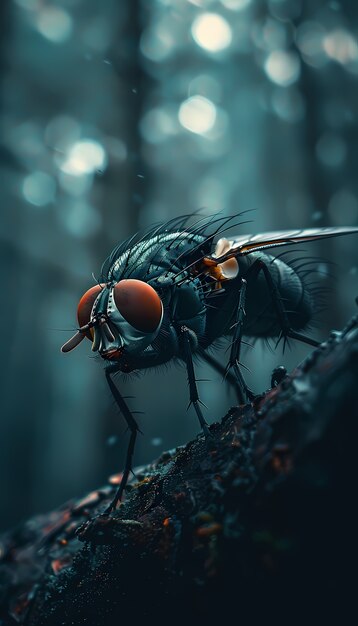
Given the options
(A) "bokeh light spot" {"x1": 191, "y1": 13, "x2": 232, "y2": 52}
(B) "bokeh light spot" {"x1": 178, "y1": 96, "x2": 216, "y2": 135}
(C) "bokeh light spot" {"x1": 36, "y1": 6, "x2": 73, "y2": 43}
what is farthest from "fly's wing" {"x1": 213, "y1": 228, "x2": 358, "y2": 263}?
(A) "bokeh light spot" {"x1": 191, "y1": 13, "x2": 232, "y2": 52}

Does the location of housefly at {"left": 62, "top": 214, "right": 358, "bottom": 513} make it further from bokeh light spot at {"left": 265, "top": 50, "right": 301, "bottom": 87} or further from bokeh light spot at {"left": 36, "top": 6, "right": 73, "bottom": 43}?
bokeh light spot at {"left": 36, "top": 6, "right": 73, "bottom": 43}

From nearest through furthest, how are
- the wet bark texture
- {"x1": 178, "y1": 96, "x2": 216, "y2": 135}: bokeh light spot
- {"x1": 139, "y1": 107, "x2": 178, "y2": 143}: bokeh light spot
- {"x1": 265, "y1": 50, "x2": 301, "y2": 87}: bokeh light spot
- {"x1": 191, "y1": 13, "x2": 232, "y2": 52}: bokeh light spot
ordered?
1. the wet bark texture
2. {"x1": 139, "y1": 107, "x2": 178, "y2": 143}: bokeh light spot
3. {"x1": 178, "y1": 96, "x2": 216, "y2": 135}: bokeh light spot
4. {"x1": 265, "y1": 50, "x2": 301, "y2": 87}: bokeh light spot
5. {"x1": 191, "y1": 13, "x2": 232, "y2": 52}: bokeh light spot

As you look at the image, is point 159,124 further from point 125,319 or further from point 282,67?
point 125,319

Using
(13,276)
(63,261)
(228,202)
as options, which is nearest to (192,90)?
(228,202)

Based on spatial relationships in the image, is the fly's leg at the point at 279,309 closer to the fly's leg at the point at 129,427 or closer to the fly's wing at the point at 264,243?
the fly's wing at the point at 264,243

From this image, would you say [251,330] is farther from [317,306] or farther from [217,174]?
[217,174]

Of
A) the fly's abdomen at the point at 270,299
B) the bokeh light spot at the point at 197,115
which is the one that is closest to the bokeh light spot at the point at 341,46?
the bokeh light spot at the point at 197,115
